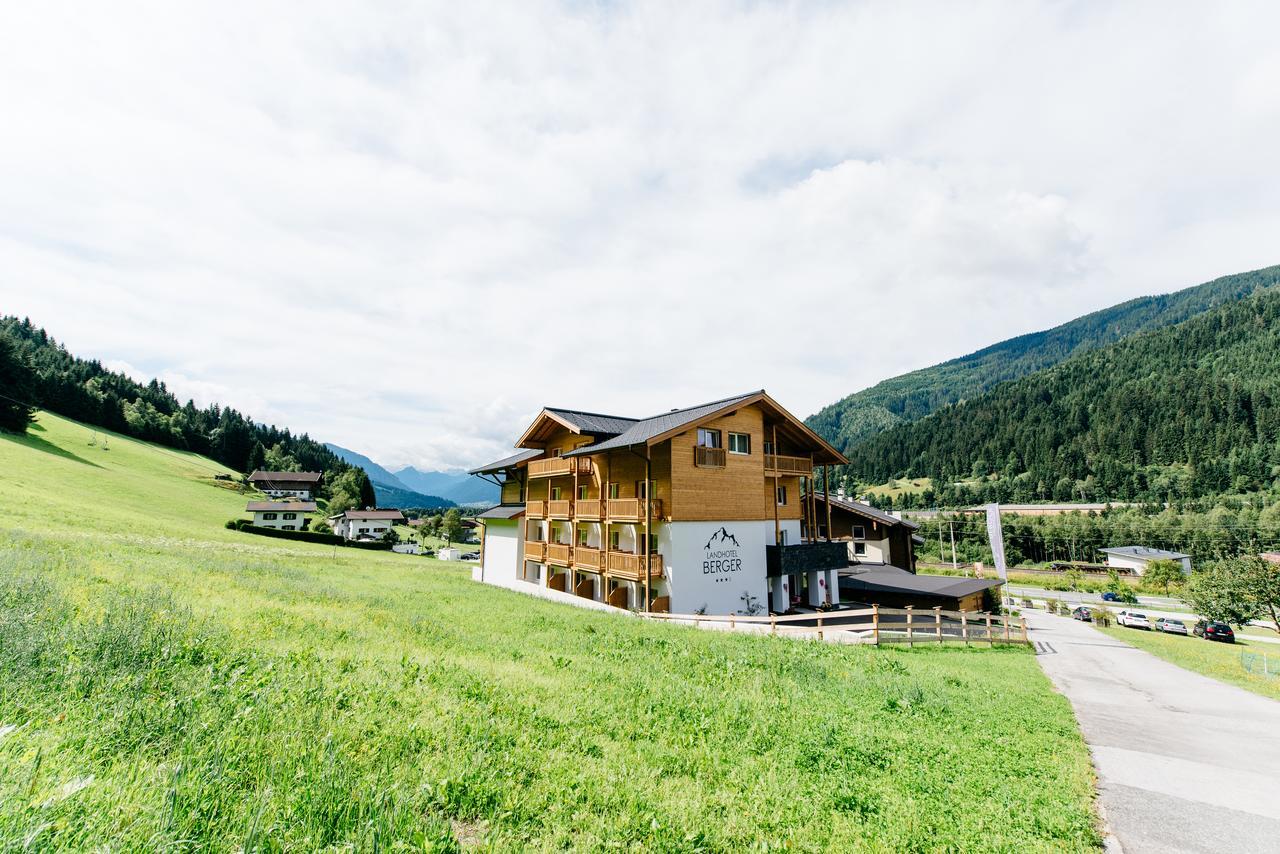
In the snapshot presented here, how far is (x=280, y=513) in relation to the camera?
8019 centimetres

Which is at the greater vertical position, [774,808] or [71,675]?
[71,675]

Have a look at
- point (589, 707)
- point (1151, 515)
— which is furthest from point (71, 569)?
point (1151, 515)

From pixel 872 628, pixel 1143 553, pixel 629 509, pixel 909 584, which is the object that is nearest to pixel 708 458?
pixel 629 509

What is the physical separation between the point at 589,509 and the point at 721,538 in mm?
8172

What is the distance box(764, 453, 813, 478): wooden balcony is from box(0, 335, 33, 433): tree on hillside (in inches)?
3490

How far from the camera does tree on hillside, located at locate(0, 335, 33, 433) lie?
62.8 metres

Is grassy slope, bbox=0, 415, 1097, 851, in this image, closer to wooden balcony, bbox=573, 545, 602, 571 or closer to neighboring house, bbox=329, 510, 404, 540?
wooden balcony, bbox=573, 545, 602, 571

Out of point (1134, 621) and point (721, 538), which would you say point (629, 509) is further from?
point (1134, 621)

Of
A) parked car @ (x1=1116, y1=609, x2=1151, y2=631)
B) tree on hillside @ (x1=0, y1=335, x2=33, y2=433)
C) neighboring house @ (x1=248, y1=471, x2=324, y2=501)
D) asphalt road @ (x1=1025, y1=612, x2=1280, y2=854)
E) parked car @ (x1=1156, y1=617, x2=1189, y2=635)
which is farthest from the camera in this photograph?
neighboring house @ (x1=248, y1=471, x2=324, y2=501)

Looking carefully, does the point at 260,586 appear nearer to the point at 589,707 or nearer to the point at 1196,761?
the point at 589,707

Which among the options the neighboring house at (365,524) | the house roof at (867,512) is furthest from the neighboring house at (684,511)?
the neighboring house at (365,524)

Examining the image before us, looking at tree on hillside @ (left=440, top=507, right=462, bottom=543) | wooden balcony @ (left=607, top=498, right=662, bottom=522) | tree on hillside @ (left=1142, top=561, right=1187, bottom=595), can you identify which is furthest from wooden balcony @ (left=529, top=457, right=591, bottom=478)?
tree on hillside @ (left=1142, top=561, right=1187, bottom=595)

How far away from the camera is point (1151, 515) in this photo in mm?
117062

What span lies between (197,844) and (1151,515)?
165 m
